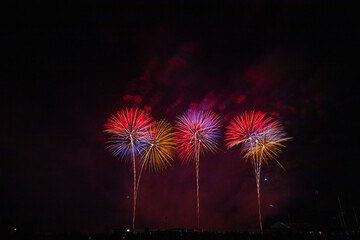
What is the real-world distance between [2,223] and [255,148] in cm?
2829

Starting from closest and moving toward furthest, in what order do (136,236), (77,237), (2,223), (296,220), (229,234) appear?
(2,223) < (77,237) < (136,236) < (229,234) < (296,220)

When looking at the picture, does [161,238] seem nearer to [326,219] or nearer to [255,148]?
[255,148]

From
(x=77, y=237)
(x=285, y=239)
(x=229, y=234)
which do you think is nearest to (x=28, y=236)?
(x=77, y=237)

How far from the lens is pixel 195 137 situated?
32.9 m

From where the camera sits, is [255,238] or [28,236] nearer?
[28,236]

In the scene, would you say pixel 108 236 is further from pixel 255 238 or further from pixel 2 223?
pixel 255 238

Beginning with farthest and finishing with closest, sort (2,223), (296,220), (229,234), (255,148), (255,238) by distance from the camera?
(296,220), (255,148), (229,234), (255,238), (2,223)

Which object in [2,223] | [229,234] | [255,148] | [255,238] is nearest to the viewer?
[2,223]

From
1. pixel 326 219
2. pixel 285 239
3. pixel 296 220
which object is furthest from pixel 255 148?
pixel 326 219

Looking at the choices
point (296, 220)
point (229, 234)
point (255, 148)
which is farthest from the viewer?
point (296, 220)

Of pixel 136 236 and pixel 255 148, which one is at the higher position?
pixel 255 148

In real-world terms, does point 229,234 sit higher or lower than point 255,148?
lower

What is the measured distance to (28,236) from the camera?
11.6 meters

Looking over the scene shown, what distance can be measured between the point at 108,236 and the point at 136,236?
189cm
